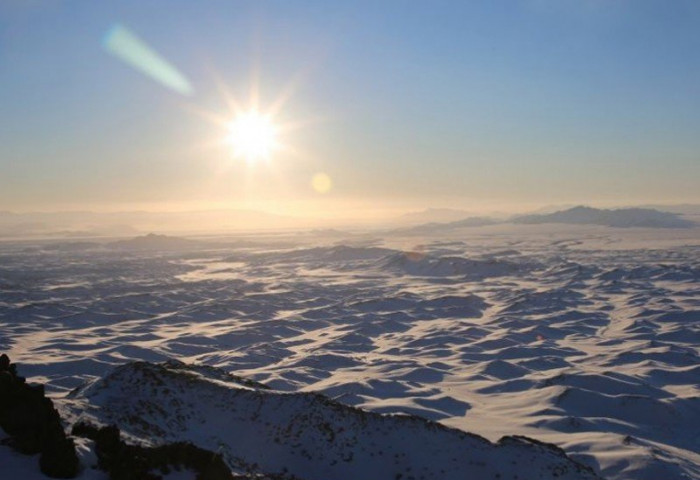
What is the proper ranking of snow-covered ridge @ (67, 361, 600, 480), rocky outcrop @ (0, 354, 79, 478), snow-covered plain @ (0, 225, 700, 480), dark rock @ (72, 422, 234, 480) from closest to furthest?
rocky outcrop @ (0, 354, 79, 478) → dark rock @ (72, 422, 234, 480) → snow-covered ridge @ (67, 361, 600, 480) → snow-covered plain @ (0, 225, 700, 480)

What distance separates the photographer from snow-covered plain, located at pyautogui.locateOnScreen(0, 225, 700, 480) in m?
17.8

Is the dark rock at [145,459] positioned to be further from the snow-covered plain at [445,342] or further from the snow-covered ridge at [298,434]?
the snow-covered plain at [445,342]

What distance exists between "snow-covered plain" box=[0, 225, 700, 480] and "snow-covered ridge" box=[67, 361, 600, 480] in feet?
4.18

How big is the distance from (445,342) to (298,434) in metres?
23.3

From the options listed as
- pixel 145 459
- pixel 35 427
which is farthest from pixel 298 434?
pixel 35 427

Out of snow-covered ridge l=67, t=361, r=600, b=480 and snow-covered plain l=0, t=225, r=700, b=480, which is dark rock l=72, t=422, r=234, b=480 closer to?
snow-covered ridge l=67, t=361, r=600, b=480

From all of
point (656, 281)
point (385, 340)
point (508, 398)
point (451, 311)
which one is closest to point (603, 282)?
point (656, 281)

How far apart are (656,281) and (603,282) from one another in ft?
20.9

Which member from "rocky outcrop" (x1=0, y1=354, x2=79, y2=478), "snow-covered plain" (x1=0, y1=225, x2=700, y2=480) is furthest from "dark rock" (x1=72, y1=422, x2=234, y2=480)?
"snow-covered plain" (x1=0, y1=225, x2=700, y2=480)

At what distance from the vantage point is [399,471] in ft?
31.4

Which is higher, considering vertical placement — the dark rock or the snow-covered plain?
the dark rock

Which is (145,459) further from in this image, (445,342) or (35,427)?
(445,342)

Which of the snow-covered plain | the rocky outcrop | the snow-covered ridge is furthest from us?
the snow-covered plain

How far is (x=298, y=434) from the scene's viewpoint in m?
10.3
